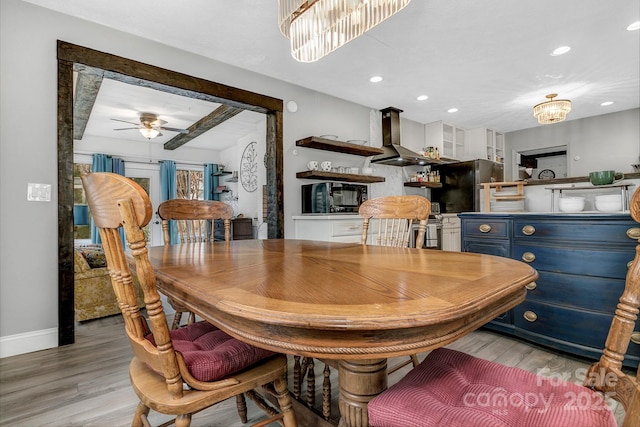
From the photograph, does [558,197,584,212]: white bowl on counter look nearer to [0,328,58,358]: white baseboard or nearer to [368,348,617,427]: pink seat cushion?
[368,348,617,427]: pink seat cushion

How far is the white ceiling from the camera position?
2.51 meters

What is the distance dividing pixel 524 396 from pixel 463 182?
5450mm

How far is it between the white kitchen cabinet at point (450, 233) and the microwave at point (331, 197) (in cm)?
192

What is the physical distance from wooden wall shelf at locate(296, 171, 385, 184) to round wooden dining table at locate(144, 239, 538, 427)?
9.16 feet

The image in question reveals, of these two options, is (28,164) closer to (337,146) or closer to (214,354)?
(214,354)

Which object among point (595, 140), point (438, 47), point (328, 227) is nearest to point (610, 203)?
point (438, 47)

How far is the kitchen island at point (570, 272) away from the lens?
6.09ft

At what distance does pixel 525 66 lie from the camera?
3582mm

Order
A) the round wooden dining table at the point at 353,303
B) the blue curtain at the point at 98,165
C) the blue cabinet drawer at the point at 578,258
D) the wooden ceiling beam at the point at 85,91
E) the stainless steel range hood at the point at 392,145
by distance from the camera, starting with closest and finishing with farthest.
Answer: the round wooden dining table at the point at 353,303 → the blue cabinet drawer at the point at 578,258 → the wooden ceiling beam at the point at 85,91 → the stainless steel range hood at the point at 392,145 → the blue curtain at the point at 98,165

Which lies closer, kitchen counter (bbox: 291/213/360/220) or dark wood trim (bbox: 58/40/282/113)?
dark wood trim (bbox: 58/40/282/113)

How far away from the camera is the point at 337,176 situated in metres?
4.13

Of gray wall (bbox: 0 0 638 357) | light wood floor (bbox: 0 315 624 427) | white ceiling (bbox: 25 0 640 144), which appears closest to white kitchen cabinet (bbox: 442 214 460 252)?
white ceiling (bbox: 25 0 640 144)

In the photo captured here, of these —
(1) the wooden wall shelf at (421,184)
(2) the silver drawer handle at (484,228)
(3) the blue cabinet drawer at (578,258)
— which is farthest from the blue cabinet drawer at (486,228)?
(1) the wooden wall shelf at (421,184)

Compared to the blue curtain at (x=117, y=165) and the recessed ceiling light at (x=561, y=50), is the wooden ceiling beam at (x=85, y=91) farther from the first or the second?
the recessed ceiling light at (x=561, y=50)
